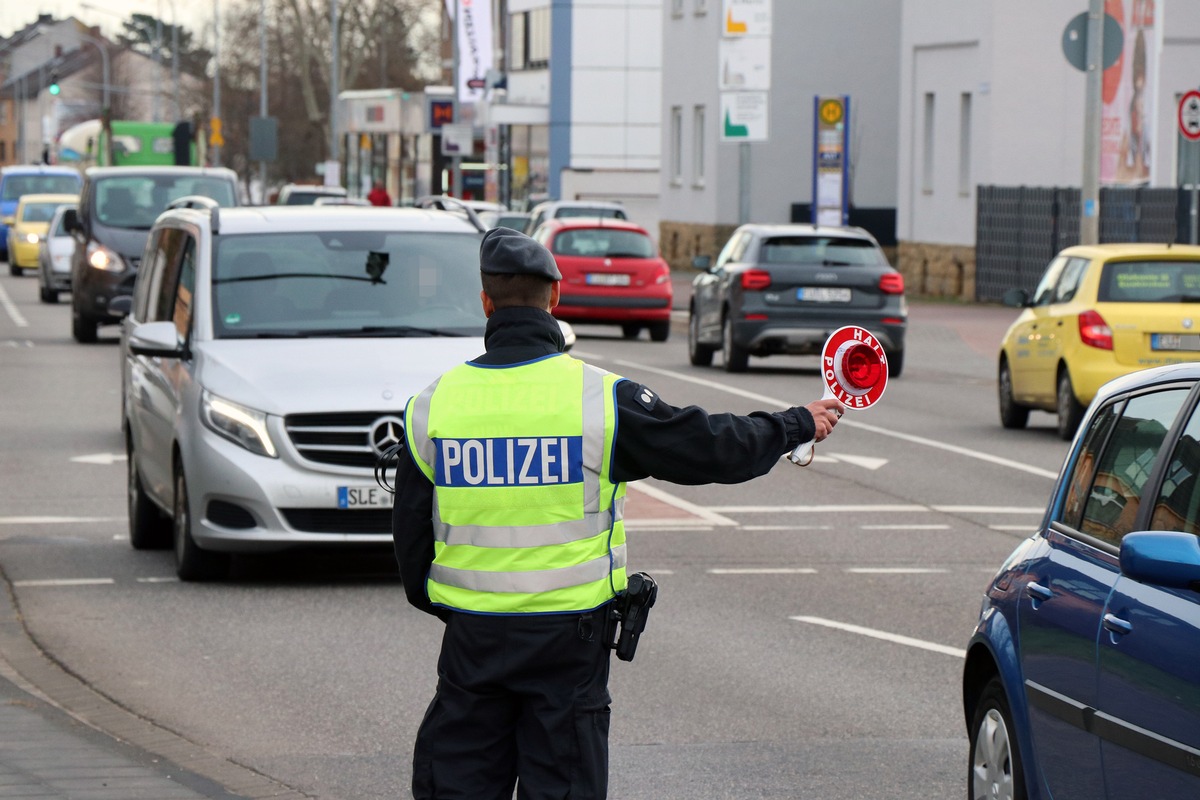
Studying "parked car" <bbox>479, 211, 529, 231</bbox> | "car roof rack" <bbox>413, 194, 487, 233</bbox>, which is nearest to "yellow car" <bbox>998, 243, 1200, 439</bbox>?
"car roof rack" <bbox>413, 194, 487, 233</bbox>

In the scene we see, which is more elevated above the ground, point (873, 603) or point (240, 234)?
point (240, 234)

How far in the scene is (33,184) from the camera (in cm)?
6109

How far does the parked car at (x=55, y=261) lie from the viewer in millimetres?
39438

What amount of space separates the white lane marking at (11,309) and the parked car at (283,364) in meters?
22.4

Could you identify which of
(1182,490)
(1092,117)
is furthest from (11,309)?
(1182,490)

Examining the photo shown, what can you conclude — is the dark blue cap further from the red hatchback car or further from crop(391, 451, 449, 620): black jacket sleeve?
the red hatchback car

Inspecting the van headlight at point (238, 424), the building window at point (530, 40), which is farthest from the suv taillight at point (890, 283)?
the building window at point (530, 40)

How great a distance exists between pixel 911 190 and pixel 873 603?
35633 millimetres

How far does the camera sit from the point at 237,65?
343 ft

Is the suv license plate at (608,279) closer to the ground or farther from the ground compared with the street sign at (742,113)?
closer to the ground

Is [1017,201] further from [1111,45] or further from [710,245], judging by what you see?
[710,245]

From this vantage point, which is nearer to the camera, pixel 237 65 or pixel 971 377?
pixel 971 377

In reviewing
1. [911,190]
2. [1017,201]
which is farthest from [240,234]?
[911,190]

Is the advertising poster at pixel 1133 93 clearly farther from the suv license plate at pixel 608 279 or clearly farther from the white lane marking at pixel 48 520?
the white lane marking at pixel 48 520
